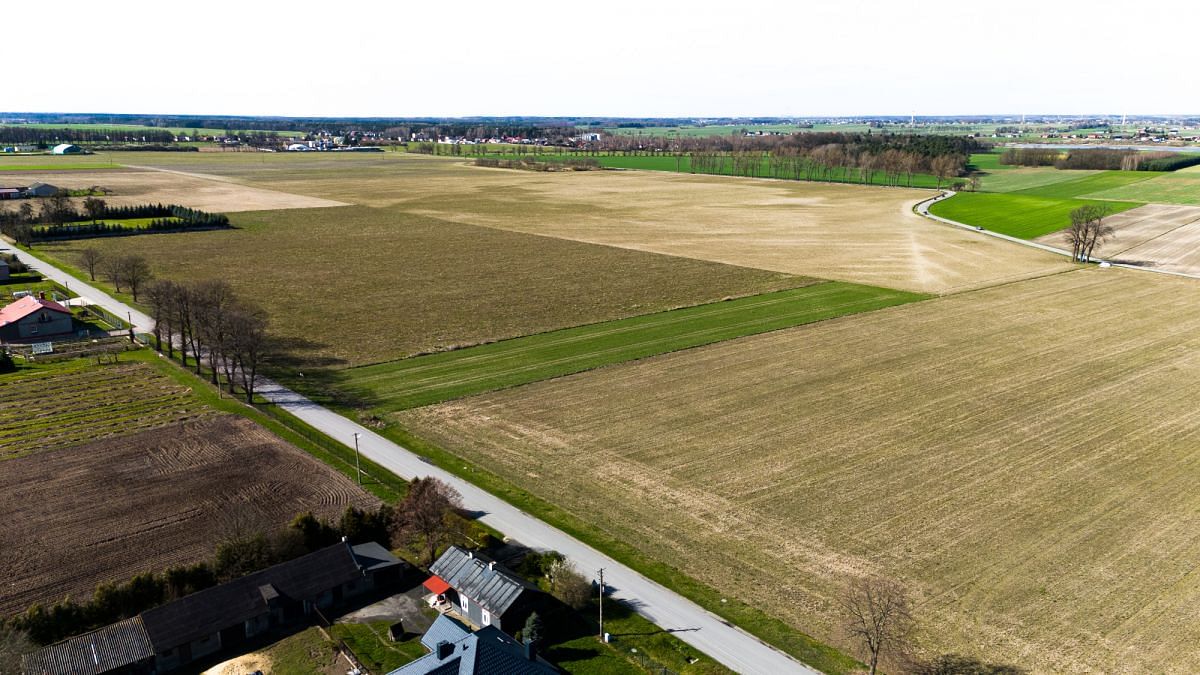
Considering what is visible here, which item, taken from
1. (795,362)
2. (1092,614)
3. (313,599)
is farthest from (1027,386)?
(313,599)

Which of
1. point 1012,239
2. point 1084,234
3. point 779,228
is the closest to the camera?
point 1084,234

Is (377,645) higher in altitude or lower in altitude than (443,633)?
lower

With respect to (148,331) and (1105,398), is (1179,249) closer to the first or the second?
(1105,398)

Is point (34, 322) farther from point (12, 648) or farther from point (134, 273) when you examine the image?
point (12, 648)

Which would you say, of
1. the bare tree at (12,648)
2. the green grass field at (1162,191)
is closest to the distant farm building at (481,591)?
the bare tree at (12,648)

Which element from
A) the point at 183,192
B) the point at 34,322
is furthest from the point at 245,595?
the point at 183,192

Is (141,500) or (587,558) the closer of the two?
(587,558)

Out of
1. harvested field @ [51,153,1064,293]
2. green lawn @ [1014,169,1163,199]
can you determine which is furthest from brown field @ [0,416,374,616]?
green lawn @ [1014,169,1163,199]
